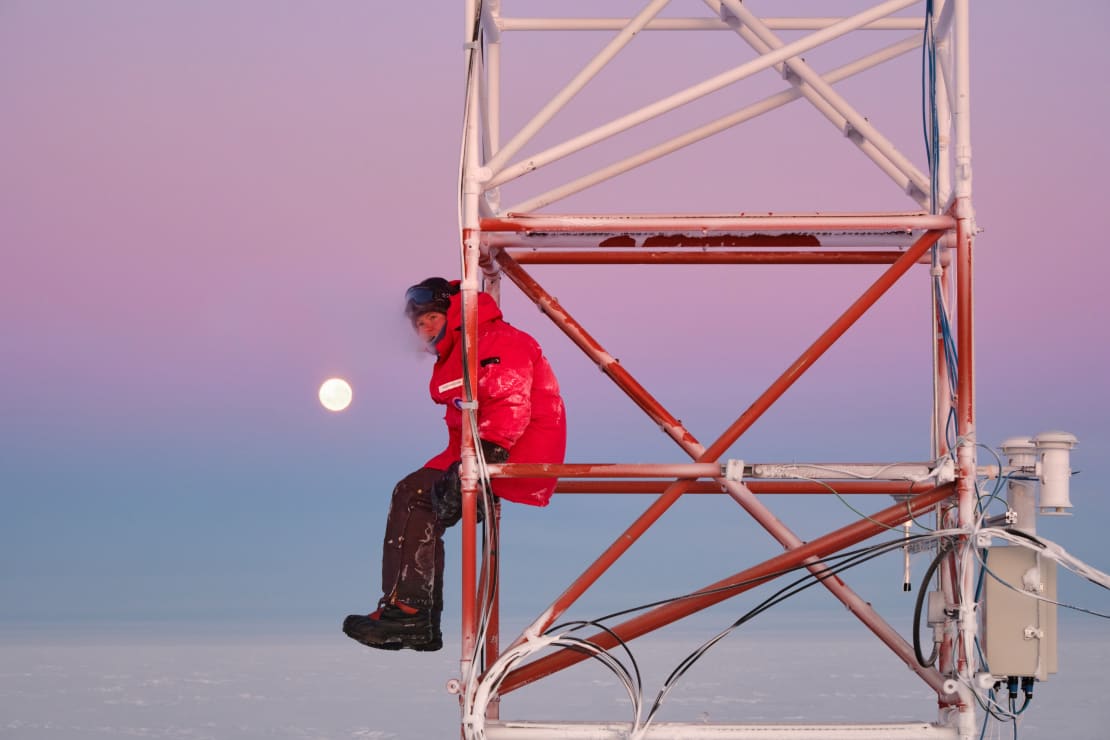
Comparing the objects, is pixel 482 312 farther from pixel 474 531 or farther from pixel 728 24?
pixel 728 24

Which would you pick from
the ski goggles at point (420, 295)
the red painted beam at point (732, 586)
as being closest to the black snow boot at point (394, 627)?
the red painted beam at point (732, 586)

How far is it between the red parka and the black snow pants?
418 mm

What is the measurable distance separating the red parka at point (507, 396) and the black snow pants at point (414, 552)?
0.42m

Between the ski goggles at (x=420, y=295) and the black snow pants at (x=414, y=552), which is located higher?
the ski goggles at (x=420, y=295)

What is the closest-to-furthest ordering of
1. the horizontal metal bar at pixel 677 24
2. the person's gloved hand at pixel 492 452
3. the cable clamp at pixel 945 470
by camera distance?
the cable clamp at pixel 945 470, the person's gloved hand at pixel 492 452, the horizontal metal bar at pixel 677 24

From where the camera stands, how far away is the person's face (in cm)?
1116

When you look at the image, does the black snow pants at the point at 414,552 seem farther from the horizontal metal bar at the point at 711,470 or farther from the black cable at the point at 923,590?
the black cable at the point at 923,590

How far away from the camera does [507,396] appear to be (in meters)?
10.7

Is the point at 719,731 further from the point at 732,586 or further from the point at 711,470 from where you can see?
the point at 711,470

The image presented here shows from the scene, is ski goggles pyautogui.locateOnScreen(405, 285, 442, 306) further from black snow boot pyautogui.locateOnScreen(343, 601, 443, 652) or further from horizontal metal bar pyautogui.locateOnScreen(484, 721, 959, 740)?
horizontal metal bar pyautogui.locateOnScreen(484, 721, 959, 740)

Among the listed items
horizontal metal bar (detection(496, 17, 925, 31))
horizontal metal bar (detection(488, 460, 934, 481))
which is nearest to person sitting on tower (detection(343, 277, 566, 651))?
horizontal metal bar (detection(488, 460, 934, 481))

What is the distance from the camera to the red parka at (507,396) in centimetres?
1066

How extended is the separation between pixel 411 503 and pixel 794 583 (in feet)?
9.19

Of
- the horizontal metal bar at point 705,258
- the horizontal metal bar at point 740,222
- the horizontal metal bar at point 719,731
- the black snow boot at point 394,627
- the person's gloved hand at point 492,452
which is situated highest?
the horizontal metal bar at point 705,258
